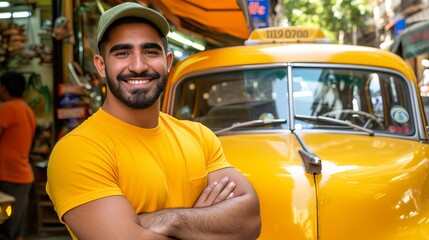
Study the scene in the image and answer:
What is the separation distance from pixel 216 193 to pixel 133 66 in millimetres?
575

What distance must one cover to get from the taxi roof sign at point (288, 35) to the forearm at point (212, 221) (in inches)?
120

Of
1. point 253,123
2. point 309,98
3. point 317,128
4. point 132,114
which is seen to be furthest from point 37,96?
point 132,114

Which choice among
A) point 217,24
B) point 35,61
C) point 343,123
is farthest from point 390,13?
point 343,123

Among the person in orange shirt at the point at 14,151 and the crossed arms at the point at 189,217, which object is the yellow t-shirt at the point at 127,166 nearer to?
the crossed arms at the point at 189,217

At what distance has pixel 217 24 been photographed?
9438mm

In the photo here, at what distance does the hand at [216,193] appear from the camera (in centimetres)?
236

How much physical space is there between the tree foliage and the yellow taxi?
775 inches

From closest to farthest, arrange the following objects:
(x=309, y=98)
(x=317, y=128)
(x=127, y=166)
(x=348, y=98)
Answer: (x=127, y=166)
(x=317, y=128)
(x=309, y=98)
(x=348, y=98)

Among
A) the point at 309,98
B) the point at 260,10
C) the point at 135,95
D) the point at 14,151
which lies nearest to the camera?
the point at 135,95

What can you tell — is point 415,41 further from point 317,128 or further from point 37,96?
point 317,128

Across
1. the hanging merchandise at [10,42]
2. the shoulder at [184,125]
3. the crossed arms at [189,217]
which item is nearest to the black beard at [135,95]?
the shoulder at [184,125]

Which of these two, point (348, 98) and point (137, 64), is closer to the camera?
point (137, 64)

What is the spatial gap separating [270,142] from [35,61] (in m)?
4.30

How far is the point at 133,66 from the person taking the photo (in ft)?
7.22
